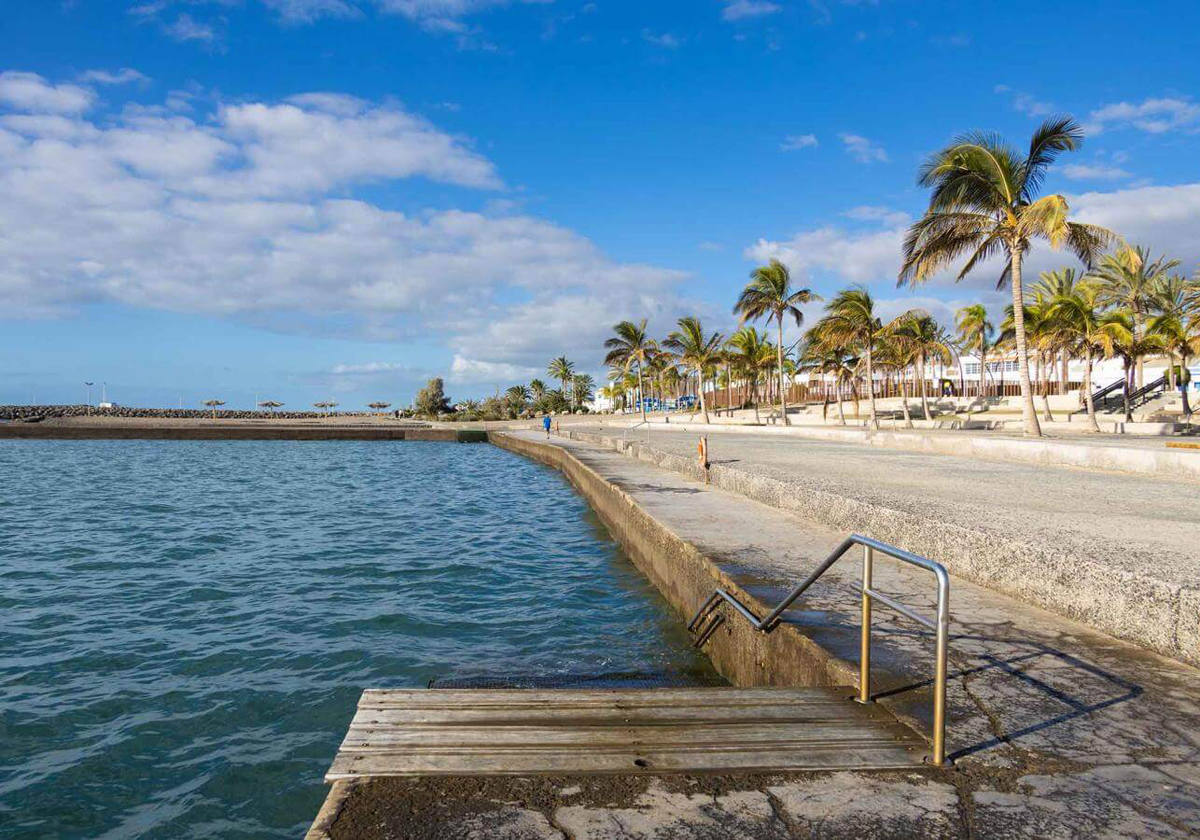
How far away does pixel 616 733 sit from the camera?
3.16 meters

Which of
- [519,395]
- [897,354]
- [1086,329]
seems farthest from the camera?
[519,395]

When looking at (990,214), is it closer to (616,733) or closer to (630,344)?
(616,733)

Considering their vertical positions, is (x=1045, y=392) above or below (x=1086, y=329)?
below

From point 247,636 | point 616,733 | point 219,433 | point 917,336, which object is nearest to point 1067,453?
point 616,733

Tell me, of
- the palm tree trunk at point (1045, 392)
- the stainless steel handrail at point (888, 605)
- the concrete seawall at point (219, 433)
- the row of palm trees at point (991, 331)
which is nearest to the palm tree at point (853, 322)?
the row of palm trees at point (991, 331)

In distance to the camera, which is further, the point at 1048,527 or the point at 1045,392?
the point at 1045,392

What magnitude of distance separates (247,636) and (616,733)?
5.87 m

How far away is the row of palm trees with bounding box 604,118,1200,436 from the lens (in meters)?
20.8

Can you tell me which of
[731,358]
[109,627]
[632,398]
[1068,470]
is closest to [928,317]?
[731,358]

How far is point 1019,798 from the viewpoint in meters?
2.53

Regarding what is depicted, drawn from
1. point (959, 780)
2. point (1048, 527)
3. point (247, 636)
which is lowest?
point (247, 636)

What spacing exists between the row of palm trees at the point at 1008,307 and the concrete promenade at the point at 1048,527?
11631 mm

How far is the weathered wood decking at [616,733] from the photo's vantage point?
286 cm

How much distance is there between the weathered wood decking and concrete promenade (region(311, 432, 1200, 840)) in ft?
0.30
